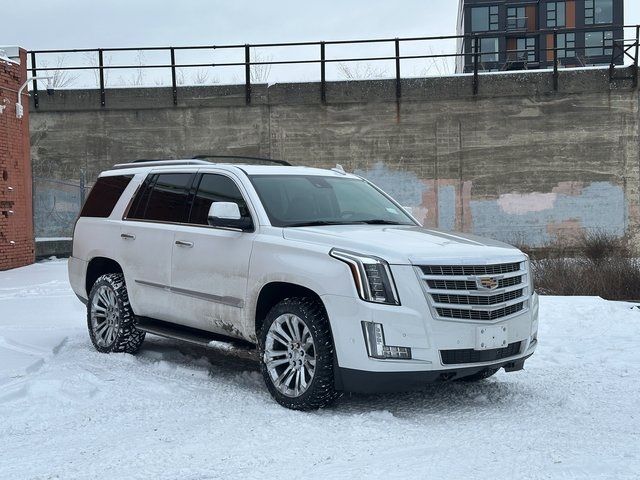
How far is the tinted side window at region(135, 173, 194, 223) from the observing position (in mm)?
6832

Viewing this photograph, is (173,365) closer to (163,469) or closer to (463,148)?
(163,469)

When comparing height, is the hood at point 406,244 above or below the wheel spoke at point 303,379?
above

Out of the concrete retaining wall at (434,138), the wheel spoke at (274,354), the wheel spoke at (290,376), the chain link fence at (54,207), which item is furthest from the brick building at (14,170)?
the wheel spoke at (290,376)

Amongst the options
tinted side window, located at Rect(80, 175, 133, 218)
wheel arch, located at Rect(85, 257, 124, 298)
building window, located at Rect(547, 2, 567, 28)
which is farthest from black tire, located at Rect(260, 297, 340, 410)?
building window, located at Rect(547, 2, 567, 28)

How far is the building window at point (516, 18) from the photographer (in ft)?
209

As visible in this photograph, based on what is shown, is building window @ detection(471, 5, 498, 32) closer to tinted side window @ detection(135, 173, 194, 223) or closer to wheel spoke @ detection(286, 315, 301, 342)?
tinted side window @ detection(135, 173, 194, 223)

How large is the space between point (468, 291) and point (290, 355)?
4.61 feet

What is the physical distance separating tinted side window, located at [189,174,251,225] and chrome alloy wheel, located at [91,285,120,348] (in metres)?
1.42

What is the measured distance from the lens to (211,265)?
619 centimetres

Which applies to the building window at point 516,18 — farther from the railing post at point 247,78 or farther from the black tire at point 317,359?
the black tire at point 317,359

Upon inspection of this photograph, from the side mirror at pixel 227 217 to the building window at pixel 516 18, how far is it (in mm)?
62822

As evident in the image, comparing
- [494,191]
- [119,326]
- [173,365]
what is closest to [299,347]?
[173,365]

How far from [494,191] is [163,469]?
17.8 m

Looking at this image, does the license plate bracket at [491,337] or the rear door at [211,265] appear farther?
the rear door at [211,265]
